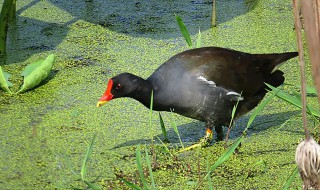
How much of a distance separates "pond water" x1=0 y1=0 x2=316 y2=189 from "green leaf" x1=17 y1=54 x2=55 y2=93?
0.15 ft

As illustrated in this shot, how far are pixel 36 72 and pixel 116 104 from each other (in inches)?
16.0

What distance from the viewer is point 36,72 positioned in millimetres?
3150

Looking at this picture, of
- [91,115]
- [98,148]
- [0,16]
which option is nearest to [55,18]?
[0,16]

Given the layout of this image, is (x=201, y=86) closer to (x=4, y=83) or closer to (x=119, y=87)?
(x=119, y=87)

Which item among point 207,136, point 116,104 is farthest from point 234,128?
point 116,104

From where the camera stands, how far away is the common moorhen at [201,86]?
2520 millimetres

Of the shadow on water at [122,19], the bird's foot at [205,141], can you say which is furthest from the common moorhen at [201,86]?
the shadow on water at [122,19]

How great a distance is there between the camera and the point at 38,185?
236 cm

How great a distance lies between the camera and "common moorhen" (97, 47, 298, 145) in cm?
252

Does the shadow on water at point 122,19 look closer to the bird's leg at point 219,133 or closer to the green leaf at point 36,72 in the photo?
the green leaf at point 36,72

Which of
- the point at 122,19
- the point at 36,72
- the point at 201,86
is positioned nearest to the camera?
the point at 201,86

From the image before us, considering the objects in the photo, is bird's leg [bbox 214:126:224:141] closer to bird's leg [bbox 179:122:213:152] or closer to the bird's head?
bird's leg [bbox 179:122:213:152]

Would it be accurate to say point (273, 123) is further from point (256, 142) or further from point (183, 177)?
point (183, 177)

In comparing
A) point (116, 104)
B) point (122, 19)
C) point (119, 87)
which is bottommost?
point (116, 104)
